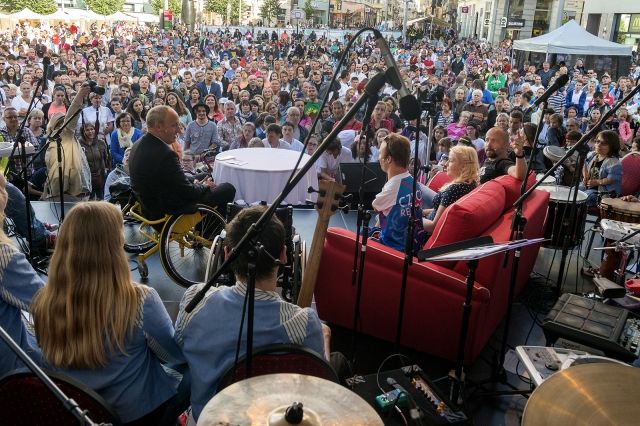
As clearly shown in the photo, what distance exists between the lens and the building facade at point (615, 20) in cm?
2228

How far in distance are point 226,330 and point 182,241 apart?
2842mm

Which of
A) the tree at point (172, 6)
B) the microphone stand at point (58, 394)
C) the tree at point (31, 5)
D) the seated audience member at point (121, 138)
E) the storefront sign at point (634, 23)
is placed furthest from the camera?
the tree at point (172, 6)

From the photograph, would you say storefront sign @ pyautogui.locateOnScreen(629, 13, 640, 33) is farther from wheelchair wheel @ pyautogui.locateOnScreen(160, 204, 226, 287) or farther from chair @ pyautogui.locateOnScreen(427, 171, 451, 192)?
wheelchair wheel @ pyautogui.locateOnScreen(160, 204, 226, 287)

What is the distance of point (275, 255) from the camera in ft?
6.64

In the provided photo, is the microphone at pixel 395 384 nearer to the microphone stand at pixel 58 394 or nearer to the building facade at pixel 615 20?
the microphone stand at pixel 58 394

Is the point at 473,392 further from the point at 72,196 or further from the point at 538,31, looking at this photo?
the point at 538,31

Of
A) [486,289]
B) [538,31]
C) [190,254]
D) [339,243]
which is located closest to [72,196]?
[190,254]

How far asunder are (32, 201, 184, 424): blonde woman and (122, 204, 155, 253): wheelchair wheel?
287cm

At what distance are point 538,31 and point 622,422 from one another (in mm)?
37151

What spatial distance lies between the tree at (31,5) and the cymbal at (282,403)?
3629 centimetres

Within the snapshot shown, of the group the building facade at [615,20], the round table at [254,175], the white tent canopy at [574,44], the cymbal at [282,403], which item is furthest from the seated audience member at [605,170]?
the building facade at [615,20]

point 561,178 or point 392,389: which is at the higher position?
point 561,178

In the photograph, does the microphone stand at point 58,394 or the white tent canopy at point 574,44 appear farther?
the white tent canopy at point 574,44

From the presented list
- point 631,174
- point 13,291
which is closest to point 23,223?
point 13,291
